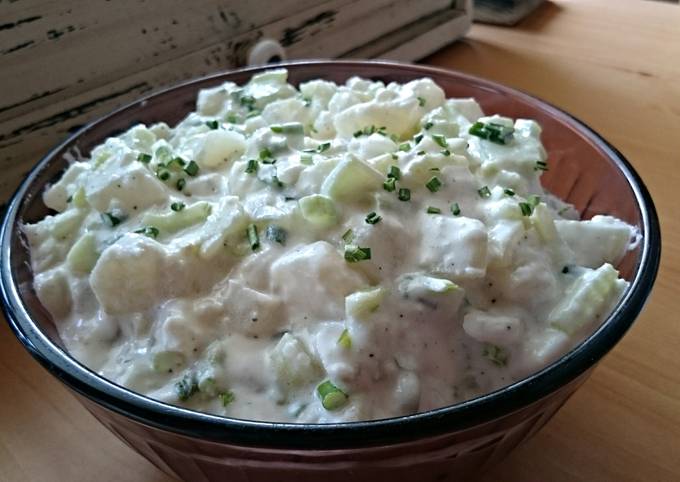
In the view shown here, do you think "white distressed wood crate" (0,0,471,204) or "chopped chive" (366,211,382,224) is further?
"white distressed wood crate" (0,0,471,204)

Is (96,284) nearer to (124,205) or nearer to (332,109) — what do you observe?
(124,205)

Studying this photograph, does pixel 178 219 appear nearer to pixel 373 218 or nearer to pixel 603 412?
pixel 373 218

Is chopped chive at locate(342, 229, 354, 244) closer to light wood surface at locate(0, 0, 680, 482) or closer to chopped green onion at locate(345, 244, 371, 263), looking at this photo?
chopped green onion at locate(345, 244, 371, 263)

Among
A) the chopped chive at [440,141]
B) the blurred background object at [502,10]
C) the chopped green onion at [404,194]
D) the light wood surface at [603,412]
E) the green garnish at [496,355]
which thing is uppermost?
the chopped chive at [440,141]

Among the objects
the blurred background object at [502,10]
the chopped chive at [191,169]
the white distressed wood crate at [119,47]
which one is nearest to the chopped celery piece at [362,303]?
the chopped chive at [191,169]

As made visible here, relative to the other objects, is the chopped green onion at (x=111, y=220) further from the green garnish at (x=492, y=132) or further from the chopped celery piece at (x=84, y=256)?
the green garnish at (x=492, y=132)

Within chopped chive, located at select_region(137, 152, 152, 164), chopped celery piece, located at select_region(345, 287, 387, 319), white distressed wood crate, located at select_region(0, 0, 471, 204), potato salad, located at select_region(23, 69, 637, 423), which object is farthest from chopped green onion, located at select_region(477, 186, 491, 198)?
white distressed wood crate, located at select_region(0, 0, 471, 204)

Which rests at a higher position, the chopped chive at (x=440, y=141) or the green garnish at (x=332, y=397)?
the chopped chive at (x=440, y=141)
